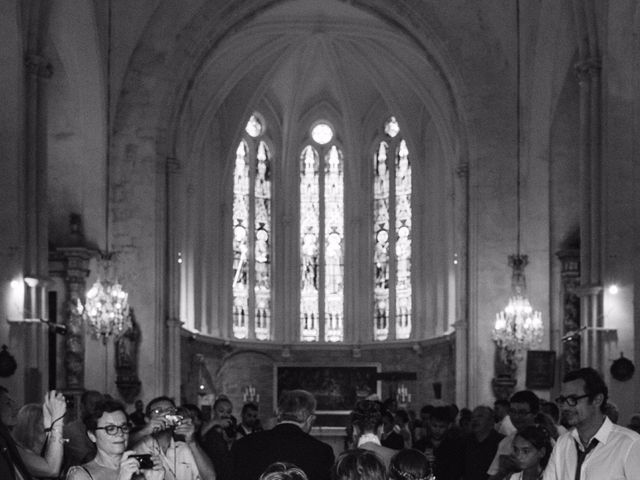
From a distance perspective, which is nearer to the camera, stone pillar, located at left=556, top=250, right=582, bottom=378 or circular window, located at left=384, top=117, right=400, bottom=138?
stone pillar, located at left=556, top=250, right=582, bottom=378

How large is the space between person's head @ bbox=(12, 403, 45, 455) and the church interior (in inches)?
469

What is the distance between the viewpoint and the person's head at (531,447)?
7203 millimetres

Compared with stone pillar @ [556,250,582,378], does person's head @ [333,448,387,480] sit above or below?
below

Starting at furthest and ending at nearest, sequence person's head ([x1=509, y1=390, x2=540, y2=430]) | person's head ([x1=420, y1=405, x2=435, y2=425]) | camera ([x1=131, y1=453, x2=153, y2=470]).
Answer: person's head ([x1=420, y1=405, x2=435, y2=425]) < person's head ([x1=509, y1=390, x2=540, y2=430]) < camera ([x1=131, y1=453, x2=153, y2=470])

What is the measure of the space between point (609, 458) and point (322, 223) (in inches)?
1379

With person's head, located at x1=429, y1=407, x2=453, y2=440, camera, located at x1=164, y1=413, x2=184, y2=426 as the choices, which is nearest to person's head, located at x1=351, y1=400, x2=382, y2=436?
person's head, located at x1=429, y1=407, x2=453, y2=440

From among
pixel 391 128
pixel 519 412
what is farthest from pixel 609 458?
pixel 391 128

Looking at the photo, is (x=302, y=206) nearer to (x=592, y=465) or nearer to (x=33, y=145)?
(x=33, y=145)

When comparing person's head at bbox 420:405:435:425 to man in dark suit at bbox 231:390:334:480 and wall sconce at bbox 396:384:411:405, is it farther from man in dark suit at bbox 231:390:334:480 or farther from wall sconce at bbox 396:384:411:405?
wall sconce at bbox 396:384:411:405

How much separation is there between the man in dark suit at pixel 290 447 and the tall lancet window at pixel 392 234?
31712mm

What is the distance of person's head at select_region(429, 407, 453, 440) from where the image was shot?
12.6m

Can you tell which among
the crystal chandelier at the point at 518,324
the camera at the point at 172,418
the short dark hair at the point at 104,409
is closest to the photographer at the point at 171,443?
the camera at the point at 172,418

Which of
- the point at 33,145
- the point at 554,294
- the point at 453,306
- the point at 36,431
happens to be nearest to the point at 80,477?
the point at 36,431

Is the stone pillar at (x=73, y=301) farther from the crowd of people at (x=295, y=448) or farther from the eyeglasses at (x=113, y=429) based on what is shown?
the eyeglasses at (x=113, y=429)
